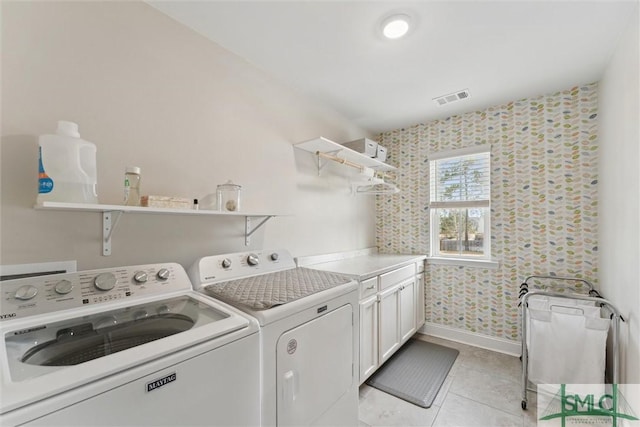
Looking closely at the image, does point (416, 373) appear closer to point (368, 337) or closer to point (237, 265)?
point (368, 337)

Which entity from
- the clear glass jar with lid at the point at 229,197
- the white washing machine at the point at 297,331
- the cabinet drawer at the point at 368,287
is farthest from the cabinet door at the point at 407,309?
the clear glass jar with lid at the point at 229,197

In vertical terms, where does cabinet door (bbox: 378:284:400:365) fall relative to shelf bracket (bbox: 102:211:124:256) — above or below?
below

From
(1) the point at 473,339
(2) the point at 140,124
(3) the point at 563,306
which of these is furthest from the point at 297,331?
(1) the point at 473,339

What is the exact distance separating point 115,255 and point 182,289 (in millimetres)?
360

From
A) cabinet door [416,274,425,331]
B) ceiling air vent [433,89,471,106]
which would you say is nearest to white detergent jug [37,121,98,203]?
ceiling air vent [433,89,471,106]

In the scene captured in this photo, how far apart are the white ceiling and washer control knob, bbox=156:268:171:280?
4.74 ft

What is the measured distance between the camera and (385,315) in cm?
224

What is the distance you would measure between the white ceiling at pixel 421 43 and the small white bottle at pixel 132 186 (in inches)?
38.6

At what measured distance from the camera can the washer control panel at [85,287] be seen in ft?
3.13

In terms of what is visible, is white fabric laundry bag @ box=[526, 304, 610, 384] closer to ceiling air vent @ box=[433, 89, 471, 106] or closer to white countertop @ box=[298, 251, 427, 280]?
white countertop @ box=[298, 251, 427, 280]

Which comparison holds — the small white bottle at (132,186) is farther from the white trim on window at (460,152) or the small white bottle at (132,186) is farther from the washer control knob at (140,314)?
the white trim on window at (460,152)

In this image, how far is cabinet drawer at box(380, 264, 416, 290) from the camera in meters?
2.21

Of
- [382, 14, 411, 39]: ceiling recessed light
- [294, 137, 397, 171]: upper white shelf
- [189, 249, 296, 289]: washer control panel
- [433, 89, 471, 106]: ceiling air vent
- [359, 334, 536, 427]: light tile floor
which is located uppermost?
[382, 14, 411, 39]: ceiling recessed light

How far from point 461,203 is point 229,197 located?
2.43 meters
